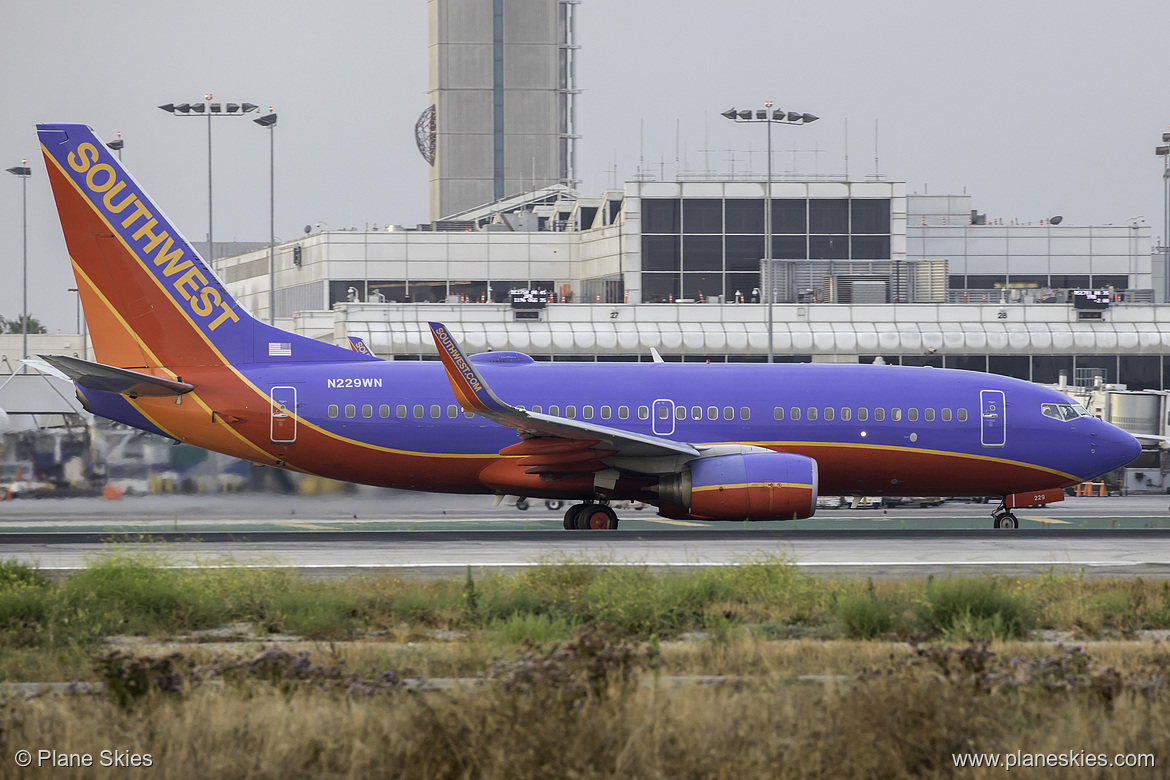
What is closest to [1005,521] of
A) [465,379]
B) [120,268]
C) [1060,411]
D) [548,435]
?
[1060,411]

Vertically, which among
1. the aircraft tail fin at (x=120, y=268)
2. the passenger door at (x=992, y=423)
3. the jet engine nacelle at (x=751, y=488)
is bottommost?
the jet engine nacelle at (x=751, y=488)

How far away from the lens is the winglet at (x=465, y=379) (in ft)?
82.1

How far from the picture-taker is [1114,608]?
1552cm

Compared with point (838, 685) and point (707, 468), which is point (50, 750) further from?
point (707, 468)

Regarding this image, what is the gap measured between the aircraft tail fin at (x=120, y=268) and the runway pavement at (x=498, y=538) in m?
3.85

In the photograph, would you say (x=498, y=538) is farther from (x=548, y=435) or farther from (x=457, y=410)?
(x=457, y=410)

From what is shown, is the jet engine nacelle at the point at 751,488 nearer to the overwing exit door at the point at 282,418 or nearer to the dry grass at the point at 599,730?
the overwing exit door at the point at 282,418

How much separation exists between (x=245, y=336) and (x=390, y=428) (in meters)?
3.76

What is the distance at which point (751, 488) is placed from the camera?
84.0ft

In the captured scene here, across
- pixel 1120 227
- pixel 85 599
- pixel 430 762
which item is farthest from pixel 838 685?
pixel 1120 227

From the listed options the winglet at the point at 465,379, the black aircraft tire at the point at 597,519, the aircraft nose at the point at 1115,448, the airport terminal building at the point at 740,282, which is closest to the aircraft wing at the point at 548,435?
the winglet at the point at 465,379

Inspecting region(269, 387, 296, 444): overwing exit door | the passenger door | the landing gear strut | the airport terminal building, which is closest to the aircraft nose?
the passenger door

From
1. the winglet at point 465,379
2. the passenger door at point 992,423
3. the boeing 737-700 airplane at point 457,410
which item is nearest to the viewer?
the winglet at point 465,379

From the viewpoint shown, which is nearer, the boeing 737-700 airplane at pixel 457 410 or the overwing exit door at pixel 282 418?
the boeing 737-700 airplane at pixel 457 410
